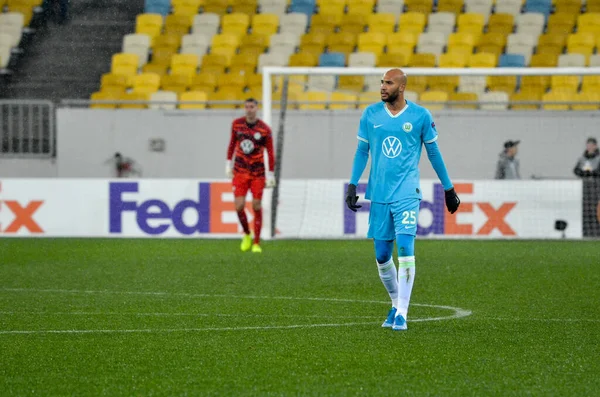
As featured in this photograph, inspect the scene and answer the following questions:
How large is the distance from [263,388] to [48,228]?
48.6ft

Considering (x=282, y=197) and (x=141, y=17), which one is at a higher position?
(x=141, y=17)

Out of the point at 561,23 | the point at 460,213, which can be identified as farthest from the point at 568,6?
the point at 460,213

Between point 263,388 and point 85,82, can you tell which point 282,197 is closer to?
point 85,82

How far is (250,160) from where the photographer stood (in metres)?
17.0

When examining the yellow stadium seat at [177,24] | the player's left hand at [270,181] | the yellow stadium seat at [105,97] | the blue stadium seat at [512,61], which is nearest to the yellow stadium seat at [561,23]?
the blue stadium seat at [512,61]

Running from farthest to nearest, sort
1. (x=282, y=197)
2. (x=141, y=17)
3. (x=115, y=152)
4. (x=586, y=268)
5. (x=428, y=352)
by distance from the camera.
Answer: (x=141, y=17), (x=115, y=152), (x=282, y=197), (x=586, y=268), (x=428, y=352)

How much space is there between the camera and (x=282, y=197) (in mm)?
20250

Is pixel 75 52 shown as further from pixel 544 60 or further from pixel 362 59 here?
pixel 544 60

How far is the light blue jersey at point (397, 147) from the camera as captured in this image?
8758 millimetres

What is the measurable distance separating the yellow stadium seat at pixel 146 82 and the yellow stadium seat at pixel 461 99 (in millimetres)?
6375

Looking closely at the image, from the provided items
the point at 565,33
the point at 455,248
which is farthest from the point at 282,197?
the point at 565,33

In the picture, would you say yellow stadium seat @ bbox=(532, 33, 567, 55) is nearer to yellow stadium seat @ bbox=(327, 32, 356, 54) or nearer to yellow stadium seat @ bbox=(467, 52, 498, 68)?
yellow stadium seat @ bbox=(467, 52, 498, 68)

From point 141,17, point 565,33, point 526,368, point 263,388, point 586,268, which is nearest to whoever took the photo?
point 263,388

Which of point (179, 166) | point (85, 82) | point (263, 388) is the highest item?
point (85, 82)
